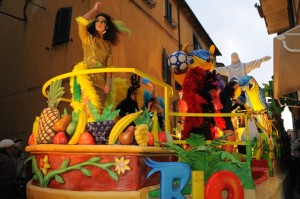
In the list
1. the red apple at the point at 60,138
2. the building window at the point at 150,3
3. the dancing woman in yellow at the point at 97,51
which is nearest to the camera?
the red apple at the point at 60,138

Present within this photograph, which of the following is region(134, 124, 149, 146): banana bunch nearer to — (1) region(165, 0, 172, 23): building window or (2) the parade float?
(2) the parade float

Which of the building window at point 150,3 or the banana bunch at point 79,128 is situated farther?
the building window at point 150,3

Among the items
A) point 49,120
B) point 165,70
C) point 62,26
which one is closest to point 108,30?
point 49,120

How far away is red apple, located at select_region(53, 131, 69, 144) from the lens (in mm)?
2701

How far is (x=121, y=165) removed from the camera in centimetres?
246

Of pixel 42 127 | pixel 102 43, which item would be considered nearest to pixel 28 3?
pixel 102 43

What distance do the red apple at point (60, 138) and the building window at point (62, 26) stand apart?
6.85 m

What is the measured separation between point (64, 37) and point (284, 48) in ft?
23.7

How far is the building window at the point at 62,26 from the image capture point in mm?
9117

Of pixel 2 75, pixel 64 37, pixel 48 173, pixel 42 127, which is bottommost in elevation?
pixel 48 173

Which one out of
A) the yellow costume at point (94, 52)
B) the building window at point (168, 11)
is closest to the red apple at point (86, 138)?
the yellow costume at point (94, 52)

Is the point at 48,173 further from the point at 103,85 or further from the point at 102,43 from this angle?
the point at 102,43

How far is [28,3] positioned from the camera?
10.9m

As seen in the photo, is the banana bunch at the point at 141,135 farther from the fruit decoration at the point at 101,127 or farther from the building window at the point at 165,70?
the building window at the point at 165,70
